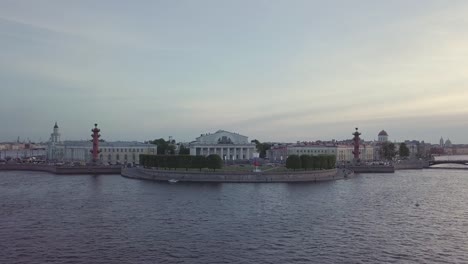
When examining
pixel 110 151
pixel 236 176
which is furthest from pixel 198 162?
pixel 110 151

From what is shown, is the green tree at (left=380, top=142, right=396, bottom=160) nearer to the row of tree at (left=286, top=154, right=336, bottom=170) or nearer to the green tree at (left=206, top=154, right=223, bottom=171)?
the row of tree at (left=286, top=154, right=336, bottom=170)

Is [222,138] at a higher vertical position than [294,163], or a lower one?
higher

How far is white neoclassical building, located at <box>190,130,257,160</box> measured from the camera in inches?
4311

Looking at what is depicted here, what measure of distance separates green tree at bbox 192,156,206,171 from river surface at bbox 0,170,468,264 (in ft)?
59.3

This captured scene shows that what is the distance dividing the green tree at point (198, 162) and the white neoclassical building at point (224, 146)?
1811 inches

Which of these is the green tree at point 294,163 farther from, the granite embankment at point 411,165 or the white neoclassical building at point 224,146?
the white neoclassical building at point 224,146

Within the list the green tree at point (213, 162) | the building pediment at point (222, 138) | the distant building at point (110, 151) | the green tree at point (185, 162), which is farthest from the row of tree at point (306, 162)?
the distant building at point (110, 151)

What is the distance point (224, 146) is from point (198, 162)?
155 ft

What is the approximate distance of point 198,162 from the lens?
206 ft

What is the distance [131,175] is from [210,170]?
11.0 m

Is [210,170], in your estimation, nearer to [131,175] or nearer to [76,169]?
[131,175]

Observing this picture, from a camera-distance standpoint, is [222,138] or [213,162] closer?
[213,162]

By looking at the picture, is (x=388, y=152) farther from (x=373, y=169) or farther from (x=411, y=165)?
(x=373, y=169)

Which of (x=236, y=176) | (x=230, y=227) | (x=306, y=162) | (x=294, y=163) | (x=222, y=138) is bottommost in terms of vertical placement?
(x=230, y=227)
